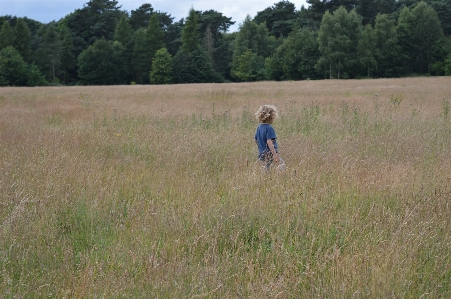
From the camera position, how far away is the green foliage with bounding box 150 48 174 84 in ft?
198

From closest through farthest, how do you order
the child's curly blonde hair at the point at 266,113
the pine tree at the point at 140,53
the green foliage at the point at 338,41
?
the child's curly blonde hair at the point at 266,113 → the green foliage at the point at 338,41 → the pine tree at the point at 140,53

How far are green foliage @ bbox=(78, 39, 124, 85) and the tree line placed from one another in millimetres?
136

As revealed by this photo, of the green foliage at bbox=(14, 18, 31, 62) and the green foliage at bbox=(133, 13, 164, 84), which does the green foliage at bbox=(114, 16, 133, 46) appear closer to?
the green foliage at bbox=(133, 13, 164, 84)

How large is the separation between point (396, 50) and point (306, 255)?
58925 millimetres

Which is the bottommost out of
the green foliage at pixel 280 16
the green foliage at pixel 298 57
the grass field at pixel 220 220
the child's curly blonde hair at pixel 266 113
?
the grass field at pixel 220 220

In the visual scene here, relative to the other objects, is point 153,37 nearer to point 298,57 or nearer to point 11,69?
point 11,69

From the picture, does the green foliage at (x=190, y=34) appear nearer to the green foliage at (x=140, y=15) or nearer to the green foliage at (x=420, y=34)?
the green foliage at (x=140, y=15)

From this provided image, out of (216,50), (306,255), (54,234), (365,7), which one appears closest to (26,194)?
(54,234)

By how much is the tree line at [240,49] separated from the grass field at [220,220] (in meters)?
50.6

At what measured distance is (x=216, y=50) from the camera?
7150 cm

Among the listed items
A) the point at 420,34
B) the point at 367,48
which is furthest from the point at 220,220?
the point at 420,34

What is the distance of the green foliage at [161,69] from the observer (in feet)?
198

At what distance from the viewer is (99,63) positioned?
61.2 metres

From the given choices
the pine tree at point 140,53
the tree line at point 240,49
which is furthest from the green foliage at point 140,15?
the pine tree at point 140,53
